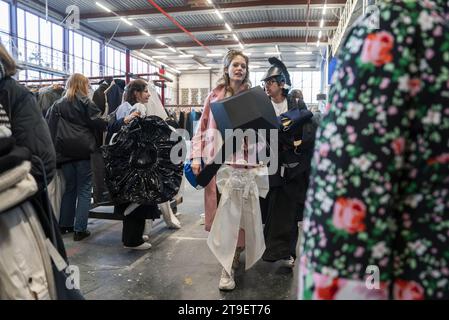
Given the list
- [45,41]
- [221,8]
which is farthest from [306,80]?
[45,41]

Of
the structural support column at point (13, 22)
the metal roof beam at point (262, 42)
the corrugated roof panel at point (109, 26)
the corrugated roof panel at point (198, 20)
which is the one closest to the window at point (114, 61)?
the corrugated roof panel at point (109, 26)

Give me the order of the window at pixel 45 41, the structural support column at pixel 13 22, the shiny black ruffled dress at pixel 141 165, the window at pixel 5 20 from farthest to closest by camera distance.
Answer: the window at pixel 45 41 < the structural support column at pixel 13 22 < the window at pixel 5 20 < the shiny black ruffled dress at pixel 141 165

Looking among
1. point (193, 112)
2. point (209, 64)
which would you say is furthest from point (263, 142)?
point (209, 64)

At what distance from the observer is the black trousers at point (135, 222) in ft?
10.9

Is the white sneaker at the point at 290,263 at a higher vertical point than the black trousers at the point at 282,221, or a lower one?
lower

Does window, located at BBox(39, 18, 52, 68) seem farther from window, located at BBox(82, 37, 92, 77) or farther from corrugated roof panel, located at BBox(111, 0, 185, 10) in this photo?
corrugated roof panel, located at BBox(111, 0, 185, 10)

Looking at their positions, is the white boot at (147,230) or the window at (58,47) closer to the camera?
the white boot at (147,230)

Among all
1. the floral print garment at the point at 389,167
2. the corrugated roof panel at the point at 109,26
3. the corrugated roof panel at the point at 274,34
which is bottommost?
the floral print garment at the point at 389,167

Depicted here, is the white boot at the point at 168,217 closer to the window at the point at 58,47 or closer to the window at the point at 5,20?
the window at the point at 5,20

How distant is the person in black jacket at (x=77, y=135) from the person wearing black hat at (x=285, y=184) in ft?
5.90

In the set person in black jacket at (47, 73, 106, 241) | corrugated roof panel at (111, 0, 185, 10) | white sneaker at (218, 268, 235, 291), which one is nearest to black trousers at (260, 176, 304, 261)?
white sneaker at (218, 268, 235, 291)

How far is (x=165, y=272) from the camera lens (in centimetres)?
284

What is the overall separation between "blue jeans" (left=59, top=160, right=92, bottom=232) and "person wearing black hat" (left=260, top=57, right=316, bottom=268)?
183 centimetres
